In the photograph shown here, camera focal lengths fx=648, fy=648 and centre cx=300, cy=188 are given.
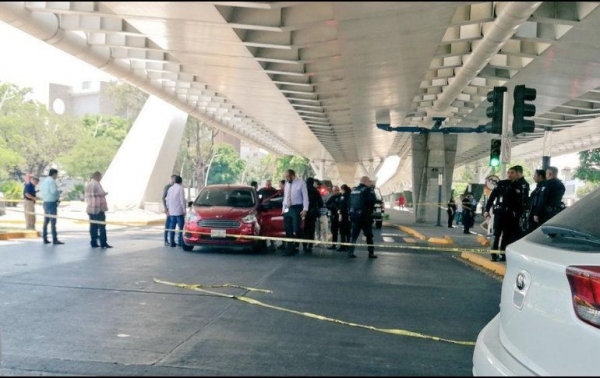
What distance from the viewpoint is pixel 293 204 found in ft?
48.1

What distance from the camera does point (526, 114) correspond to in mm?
11336

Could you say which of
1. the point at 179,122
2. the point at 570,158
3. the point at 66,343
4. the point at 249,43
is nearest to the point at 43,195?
the point at 249,43

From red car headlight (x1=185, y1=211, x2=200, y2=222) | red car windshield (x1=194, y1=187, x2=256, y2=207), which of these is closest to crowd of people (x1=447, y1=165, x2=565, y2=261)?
red car windshield (x1=194, y1=187, x2=256, y2=207)

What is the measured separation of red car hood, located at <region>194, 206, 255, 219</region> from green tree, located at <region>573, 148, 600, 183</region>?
44471mm

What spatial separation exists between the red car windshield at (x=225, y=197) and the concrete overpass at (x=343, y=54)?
10.8ft

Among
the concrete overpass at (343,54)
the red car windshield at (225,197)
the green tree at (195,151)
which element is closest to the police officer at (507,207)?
the concrete overpass at (343,54)

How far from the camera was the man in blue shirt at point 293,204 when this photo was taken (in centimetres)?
1454

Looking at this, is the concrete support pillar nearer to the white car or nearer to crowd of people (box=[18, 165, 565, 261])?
crowd of people (box=[18, 165, 565, 261])

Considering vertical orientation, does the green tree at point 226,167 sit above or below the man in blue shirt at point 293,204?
above

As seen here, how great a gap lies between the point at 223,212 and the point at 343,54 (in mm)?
4507

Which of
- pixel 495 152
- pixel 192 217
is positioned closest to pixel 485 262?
pixel 495 152

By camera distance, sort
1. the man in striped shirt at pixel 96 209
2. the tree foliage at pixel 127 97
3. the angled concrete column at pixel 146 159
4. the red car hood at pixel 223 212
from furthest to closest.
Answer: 1. the tree foliage at pixel 127 97
2. the angled concrete column at pixel 146 159
3. the man in striped shirt at pixel 96 209
4. the red car hood at pixel 223 212

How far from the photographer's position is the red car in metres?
14.6

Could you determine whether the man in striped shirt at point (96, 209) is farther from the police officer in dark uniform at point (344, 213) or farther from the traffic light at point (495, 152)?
the traffic light at point (495, 152)
